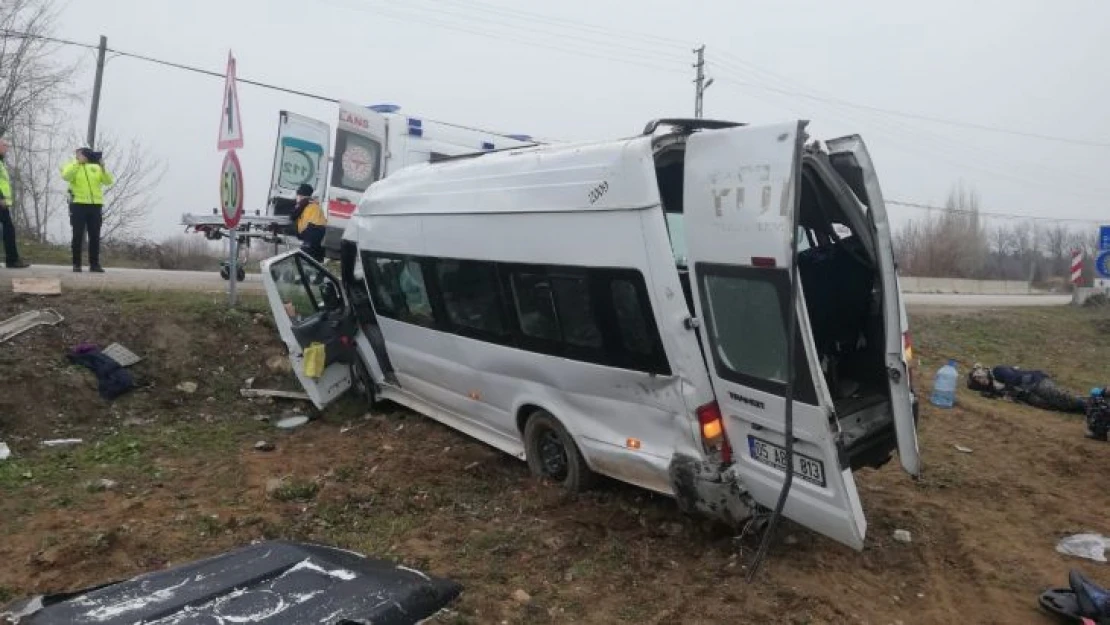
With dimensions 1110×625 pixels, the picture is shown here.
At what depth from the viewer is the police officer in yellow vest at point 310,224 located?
10.7 meters

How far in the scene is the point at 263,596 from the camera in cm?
240

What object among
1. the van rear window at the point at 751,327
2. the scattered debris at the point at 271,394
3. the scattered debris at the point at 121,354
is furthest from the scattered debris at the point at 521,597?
the scattered debris at the point at 121,354

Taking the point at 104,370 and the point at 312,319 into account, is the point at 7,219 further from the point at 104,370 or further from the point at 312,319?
the point at 312,319

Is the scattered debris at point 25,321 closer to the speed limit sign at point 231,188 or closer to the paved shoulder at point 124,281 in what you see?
the paved shoulder at point 124,281

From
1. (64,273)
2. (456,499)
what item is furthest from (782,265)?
(64,273)

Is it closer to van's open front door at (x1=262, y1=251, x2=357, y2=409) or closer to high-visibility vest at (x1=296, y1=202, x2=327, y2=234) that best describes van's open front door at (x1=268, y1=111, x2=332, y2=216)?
high-visibility vest at (x1=296, y1=202, x2=327, y2=234)

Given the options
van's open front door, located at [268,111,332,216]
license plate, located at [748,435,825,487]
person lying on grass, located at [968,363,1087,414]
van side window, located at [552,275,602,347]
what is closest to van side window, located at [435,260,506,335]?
van side window, located at [552,275,602,347]

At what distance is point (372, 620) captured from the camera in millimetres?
2219

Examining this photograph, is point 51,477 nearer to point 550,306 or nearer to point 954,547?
point 550,306

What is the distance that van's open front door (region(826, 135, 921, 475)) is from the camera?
4.29 meters

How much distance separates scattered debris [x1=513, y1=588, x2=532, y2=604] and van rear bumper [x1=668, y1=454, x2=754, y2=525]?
1070 millimetres

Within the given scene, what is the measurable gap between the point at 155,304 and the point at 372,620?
26.4 ft

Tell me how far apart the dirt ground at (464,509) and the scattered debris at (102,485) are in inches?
1.3

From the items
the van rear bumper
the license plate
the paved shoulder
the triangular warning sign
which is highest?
the triangular warning sign
